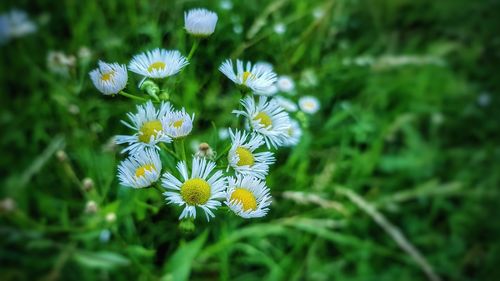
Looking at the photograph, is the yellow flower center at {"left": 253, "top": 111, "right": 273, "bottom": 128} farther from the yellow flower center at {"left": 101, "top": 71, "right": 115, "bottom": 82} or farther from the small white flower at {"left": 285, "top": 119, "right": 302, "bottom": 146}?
the small white flower at {"left": 285, "top": 119, "right": 302, "bottom": 146}

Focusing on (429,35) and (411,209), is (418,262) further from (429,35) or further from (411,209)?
(429,35)

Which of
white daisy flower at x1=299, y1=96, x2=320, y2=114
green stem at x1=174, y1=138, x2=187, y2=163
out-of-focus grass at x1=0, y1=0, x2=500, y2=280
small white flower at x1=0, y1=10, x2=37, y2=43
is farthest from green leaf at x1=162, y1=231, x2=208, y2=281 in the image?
small white flower at x1=0, y1=10, x2=37, y2=43

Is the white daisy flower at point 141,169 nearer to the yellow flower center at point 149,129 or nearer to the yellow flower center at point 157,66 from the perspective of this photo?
the yellow flower center at point 149,129

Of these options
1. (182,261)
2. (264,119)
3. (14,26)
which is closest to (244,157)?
(264,119)

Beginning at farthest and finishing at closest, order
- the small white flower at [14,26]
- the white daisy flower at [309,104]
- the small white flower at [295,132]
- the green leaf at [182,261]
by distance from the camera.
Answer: the small white flower at [14,26] < the white daisy flower at [309,104] < the small white flower at [295,132] < the green leaf at [182,261]

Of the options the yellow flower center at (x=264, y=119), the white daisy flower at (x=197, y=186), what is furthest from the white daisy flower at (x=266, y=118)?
the white daisy flower at (x=197, y=186)

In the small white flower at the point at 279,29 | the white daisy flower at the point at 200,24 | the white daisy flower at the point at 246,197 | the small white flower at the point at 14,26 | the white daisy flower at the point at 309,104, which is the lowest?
the white daisy flower at the point at 246,197
